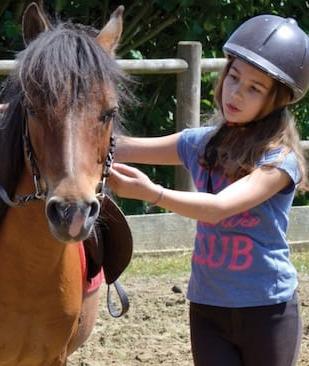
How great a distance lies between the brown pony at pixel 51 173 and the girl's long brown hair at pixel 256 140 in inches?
15.4

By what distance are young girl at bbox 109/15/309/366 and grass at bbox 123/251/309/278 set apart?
3.10m

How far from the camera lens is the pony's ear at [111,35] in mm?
3248

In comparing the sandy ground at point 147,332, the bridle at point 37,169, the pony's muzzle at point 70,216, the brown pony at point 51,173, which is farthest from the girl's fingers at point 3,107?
the sandy ground at point 147,332

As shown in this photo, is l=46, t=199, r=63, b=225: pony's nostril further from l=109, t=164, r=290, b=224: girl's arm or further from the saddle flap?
the saddle flap

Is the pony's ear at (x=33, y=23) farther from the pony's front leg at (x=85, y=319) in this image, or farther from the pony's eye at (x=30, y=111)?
the pony's front leg at (x=85, y=319)

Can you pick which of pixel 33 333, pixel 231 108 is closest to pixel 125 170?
pixel 231 108

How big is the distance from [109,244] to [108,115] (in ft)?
2.65

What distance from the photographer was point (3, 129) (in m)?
3.20

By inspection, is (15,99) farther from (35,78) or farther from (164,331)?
(164,331)

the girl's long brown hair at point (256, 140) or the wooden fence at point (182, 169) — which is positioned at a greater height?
the girl's long brown hair at point (256, 140)

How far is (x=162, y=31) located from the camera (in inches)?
327

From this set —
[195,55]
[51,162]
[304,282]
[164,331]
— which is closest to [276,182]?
[51,162]

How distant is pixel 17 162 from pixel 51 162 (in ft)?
1.25

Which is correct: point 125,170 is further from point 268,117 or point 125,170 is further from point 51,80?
point 268,117
